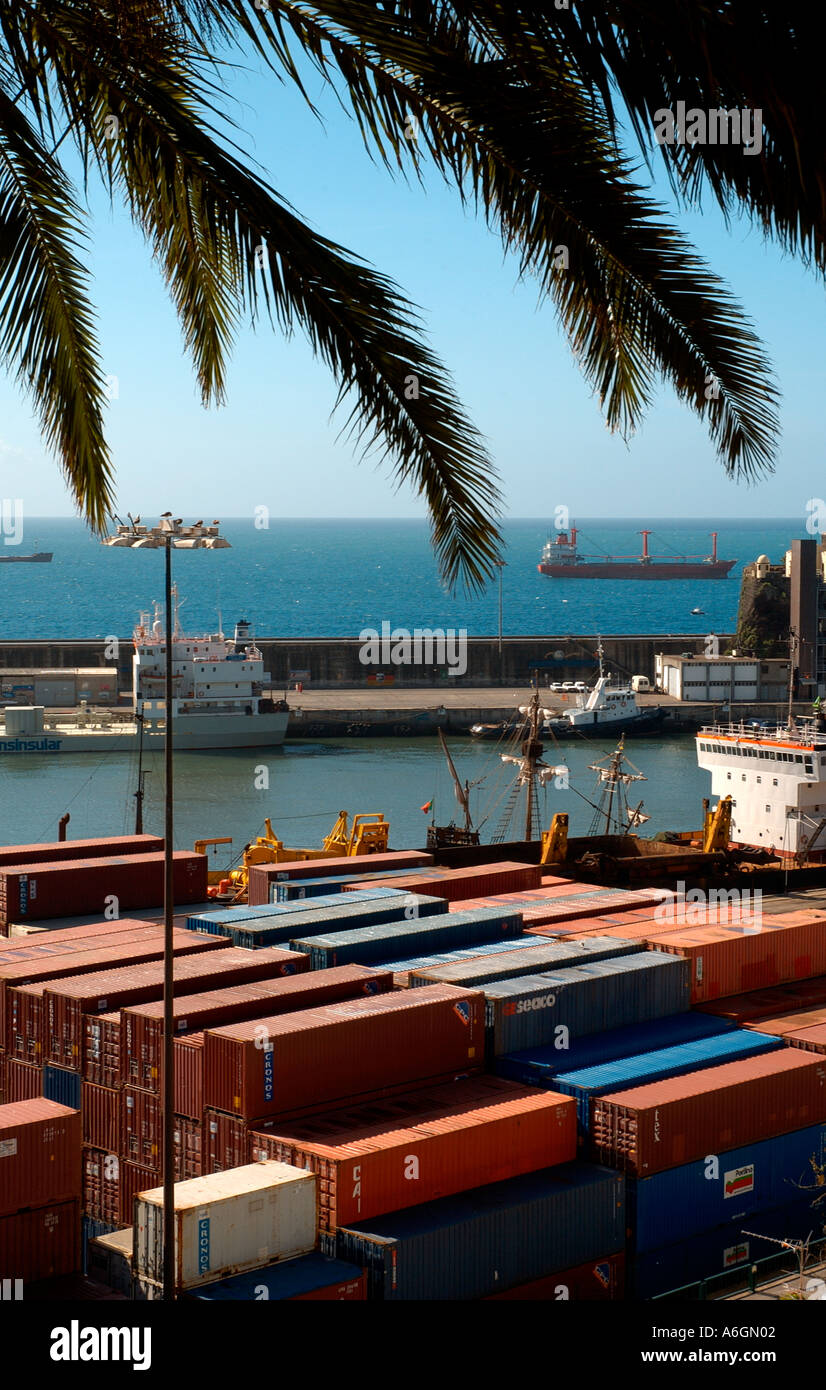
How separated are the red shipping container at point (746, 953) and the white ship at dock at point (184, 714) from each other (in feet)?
149

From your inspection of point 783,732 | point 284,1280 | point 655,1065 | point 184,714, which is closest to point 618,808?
point 783,732

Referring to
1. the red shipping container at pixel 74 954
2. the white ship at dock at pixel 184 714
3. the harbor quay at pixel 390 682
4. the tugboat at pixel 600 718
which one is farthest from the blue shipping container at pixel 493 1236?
the harbor quay at pixel 390 682

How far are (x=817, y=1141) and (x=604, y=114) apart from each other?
1437 centimetres

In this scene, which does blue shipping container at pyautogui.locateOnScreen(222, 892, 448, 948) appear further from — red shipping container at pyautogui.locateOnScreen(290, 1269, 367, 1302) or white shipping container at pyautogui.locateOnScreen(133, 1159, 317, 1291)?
red shipping container at pyautogui.locateOnScreen(290, 1269, 367, 1302)

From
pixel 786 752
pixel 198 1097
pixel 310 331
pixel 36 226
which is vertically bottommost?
pixel 198 1097

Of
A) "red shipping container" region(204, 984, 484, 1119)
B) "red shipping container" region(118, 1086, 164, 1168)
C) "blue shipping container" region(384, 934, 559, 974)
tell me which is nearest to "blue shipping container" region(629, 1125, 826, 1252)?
"red shipping container" region(204, 984, 484, 1119)

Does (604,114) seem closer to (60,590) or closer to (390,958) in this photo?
(390,958)

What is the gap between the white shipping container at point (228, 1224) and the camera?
39.1 ft

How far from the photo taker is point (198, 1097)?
14.1 metres

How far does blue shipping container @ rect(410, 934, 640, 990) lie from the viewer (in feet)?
54.4

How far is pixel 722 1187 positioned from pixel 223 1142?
5474 mm

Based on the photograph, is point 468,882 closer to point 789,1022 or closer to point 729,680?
point 789,1022

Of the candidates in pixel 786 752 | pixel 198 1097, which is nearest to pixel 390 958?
pixel 198 1097

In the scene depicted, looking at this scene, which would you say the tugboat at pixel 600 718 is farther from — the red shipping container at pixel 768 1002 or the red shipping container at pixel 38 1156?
the red shipping container at pixel 38 1156
